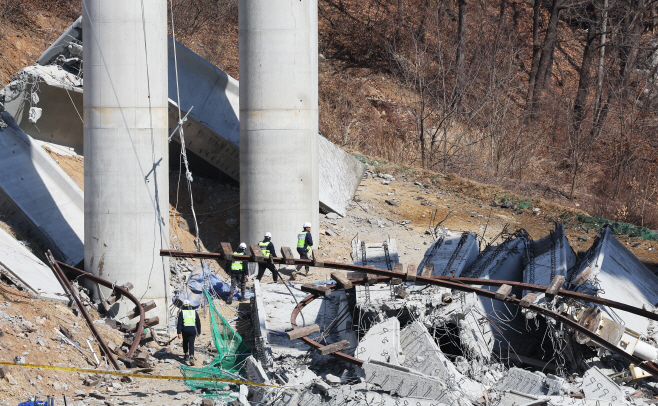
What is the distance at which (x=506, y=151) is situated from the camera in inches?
1022

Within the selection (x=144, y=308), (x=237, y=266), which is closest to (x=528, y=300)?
(x=237, y=266)

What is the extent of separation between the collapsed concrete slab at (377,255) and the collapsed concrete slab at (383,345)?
333 centimetres

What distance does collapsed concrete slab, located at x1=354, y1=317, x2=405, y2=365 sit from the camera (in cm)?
827

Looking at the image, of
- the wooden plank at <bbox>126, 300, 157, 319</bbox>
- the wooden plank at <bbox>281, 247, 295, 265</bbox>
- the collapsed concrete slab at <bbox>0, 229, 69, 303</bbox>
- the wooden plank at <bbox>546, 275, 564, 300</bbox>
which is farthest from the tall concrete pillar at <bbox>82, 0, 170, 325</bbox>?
the wooden plank at <bbox>546, 275, 564, 300</bbox>

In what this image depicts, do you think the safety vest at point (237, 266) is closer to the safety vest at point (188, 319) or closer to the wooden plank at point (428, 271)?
the safety vest at point (188, 319)

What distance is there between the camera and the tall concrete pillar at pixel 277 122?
48.3 ft

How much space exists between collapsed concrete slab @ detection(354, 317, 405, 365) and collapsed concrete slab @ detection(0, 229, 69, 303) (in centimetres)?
516

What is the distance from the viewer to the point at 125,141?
11.6m

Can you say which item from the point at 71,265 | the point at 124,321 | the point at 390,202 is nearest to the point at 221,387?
the point at 124,321

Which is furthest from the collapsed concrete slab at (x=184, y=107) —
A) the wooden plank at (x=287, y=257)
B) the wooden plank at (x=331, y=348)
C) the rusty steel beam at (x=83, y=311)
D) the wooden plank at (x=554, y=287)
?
the wooden plank at (x=554, y=287)

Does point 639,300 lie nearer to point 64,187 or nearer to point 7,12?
point 64,187

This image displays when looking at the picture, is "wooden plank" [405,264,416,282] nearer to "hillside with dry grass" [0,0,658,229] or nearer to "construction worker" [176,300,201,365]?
"construction worker" [176,300,201,365]

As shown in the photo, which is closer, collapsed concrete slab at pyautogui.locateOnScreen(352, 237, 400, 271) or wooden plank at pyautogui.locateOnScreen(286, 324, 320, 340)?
wooden plank at pyautogui.locateOnScreen(286, 324, 320, 340)

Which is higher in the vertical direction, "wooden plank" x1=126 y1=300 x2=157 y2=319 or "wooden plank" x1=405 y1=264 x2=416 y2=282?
"wooden plank" x1=405 y1=264 x2=416 y2=282
